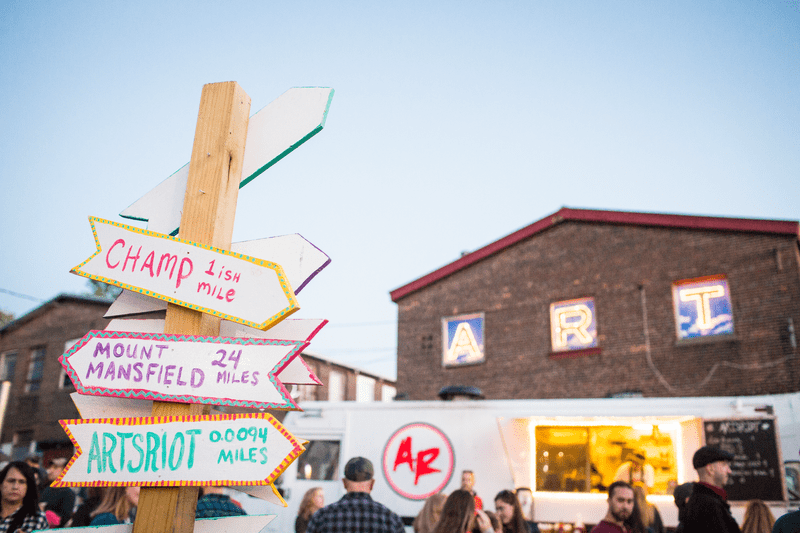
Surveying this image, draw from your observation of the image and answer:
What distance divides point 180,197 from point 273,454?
121 centimetres

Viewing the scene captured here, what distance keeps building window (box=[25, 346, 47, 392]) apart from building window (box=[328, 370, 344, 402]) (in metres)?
12.0

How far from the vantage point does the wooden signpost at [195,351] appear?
2.20 m

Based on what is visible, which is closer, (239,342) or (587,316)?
(239,342)

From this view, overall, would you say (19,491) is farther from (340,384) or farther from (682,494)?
(340,384)

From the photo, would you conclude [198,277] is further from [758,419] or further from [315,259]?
[758,419]

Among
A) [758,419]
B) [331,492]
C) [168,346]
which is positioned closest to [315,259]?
[168,346]

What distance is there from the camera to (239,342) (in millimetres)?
2316

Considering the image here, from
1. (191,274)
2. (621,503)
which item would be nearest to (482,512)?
(621,503)

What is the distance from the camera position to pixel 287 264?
8.20 ft

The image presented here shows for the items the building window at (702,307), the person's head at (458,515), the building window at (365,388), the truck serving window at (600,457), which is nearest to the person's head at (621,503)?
the person's head at (458,515)

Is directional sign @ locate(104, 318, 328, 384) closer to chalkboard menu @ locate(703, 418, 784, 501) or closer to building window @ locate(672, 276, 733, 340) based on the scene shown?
chalkboard menu @ locate(703, 418, 784, 501)

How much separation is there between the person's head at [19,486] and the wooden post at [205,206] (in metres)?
2.61

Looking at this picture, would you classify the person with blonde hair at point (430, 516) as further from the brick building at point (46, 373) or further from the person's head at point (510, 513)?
the brick building at point (46, 373)

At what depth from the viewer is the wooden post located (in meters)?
2.21
